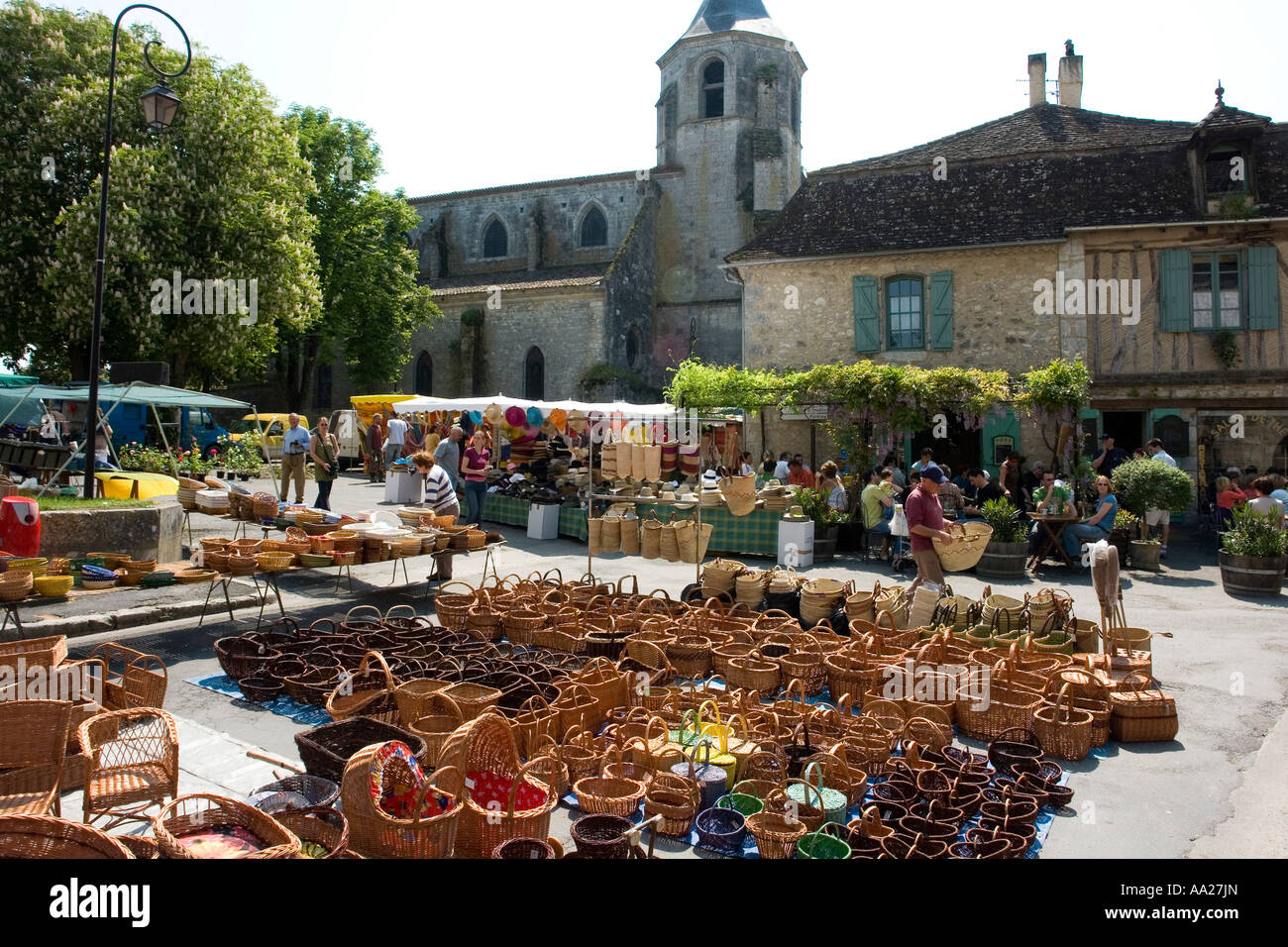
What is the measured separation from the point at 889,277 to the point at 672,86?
761 inches

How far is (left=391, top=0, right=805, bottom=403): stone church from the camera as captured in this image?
30891 millimetres

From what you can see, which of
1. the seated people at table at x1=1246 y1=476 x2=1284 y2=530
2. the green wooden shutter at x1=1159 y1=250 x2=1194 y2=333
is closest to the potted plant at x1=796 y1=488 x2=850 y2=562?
the seated people at table at x1=1246 y1=476 x2=1284 y2=530

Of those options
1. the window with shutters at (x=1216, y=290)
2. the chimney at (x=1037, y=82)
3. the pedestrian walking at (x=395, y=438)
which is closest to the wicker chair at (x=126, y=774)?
the pedestrian walking at (x=395, y=438)

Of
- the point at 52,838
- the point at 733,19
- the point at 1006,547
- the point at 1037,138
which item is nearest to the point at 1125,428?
the point at 1037,138

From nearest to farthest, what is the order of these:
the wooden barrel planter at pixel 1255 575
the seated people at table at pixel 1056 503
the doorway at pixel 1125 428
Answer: the wooden barrel planter at pixel 1255 575 < the seated people at table at pixel 1056 503 < the doorway at pixel 1125 428

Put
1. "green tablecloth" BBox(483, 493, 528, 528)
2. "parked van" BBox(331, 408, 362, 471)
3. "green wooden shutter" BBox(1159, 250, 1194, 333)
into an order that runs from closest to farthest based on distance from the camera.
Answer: "green tablecloth" BBox(483, 493, 528, 528) → "green wooden shutter" BBox(1159, 250, 1194, 333) → "parked van" BBox(331, 408, 362, 471)

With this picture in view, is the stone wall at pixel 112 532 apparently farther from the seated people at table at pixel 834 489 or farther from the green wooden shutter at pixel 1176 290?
the green wooden shutter at pixel 1176 290

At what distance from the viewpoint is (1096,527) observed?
11969mm

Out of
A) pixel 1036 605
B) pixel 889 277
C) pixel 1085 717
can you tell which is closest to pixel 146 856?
pixel 1085 717

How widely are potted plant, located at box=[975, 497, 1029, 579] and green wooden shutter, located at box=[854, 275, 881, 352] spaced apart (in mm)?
7608

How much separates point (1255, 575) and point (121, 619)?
12475mm

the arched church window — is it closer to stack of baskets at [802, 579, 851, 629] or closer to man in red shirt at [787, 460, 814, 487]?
man in red shirt at [787, 460, 814, 487]

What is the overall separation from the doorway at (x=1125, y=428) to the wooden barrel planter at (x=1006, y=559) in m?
6.97

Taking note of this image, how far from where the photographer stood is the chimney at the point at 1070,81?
20.9m
